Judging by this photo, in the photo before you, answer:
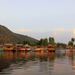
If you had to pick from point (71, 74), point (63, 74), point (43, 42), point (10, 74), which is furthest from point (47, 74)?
point (43, 42)

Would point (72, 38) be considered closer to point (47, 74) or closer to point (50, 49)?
point (50, 49)

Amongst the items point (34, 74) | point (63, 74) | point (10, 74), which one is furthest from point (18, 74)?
point (63, 74)

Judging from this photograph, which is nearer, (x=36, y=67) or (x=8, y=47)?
(x=36, y=67)

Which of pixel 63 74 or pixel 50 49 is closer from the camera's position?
pixel 63 74

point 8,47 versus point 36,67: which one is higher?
point 8,47

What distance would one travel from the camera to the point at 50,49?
401 feet

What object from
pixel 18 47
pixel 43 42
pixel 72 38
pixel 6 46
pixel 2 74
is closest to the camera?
pixel 2 74

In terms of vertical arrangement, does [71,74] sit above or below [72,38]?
below

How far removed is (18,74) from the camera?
13.9 m

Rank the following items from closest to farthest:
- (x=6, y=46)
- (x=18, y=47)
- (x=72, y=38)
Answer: (x=6, y=46)
(x=18, y=47)
(x=72, y=38)

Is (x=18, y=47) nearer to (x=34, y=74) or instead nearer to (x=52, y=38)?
(x=52, y=38)

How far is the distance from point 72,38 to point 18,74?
183 metres

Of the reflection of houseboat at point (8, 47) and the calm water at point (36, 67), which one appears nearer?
the calm water at point (36, 67)

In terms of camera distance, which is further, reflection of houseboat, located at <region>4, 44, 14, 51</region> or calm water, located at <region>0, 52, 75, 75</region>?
reflection of houseboat, located at <region>4, 44, 14, 51</region>
